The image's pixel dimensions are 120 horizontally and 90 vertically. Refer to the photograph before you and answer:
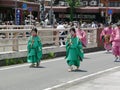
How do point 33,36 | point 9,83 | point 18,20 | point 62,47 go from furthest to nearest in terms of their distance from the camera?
point 18,20 → point 62,47 → point 33,36 → point 9,83

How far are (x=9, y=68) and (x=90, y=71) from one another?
2901 millimetres

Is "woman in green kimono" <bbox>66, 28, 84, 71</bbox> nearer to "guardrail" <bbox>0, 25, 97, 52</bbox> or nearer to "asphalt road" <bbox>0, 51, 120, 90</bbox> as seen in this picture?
"asphalt road" <bbox>0, 51, 120, 90</bbox>

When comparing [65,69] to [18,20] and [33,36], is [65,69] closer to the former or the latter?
[33,36]

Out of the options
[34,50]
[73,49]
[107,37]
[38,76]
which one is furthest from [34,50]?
[107,37]

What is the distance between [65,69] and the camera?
631 inches

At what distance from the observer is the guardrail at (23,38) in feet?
61.3

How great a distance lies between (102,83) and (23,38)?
8367 millimetres

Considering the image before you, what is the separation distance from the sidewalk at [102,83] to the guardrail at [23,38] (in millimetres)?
Answer: 5508

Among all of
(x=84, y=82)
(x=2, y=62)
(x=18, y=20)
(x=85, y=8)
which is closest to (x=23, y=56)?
(x=2, y=62)

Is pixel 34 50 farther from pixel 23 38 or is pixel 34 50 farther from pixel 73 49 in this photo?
pixel 23 38

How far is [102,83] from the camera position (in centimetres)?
1210

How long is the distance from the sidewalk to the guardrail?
5.51 metres

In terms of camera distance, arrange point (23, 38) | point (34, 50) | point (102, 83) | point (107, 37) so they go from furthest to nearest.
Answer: point (107, 37) < point (23, 38) < point (34, 50) < point (102, 83)

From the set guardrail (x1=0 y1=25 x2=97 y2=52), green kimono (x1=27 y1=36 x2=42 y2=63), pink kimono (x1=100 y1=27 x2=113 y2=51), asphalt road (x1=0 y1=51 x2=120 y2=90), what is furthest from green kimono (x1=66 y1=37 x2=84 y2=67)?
pink kimono (x1=100 y1=27 x2=113 y2=51)
